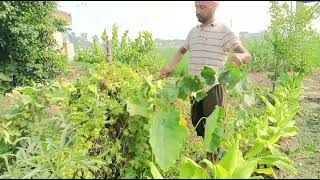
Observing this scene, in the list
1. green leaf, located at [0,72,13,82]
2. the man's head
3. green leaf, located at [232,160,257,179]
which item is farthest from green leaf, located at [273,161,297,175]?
green leaf, located at [0,72,13,82]

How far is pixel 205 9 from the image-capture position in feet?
13.6

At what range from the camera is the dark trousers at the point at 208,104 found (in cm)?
416

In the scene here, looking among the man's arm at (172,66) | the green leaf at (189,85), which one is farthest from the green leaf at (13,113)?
the green leaf at (189,85)

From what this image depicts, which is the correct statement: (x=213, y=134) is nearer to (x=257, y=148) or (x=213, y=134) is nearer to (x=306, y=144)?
(x=257, y=148)

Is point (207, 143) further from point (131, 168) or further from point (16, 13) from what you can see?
point (16, 13)

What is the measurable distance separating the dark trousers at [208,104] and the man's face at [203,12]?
23.7 inches

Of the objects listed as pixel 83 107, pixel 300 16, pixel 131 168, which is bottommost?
pixel 131 168

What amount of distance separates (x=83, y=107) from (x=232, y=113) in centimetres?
222

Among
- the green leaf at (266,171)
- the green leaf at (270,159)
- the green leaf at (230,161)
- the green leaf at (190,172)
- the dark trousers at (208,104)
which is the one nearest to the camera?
the green leaf at (190,172)

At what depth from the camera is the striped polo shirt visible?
4.17 m

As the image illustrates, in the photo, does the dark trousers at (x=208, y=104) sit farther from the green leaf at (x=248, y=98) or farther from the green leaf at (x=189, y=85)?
the green leaf at (x=189, y=85)

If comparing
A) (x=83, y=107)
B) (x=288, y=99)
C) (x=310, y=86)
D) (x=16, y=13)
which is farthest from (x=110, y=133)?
(x=310, y=86)

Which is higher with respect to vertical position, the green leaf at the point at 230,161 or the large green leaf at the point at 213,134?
the large green leaf at the point at 213,134

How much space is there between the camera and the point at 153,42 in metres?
8.91
